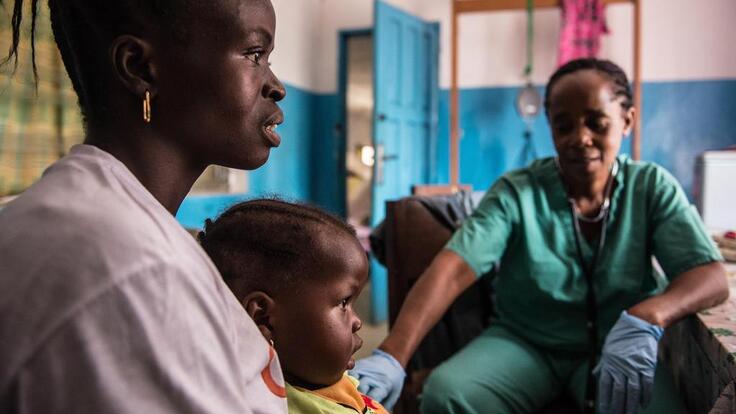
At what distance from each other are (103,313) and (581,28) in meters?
4.13

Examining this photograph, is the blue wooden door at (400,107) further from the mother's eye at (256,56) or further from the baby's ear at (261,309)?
the mother's eye at (256,56)

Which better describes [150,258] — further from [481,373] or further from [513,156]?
[513,156]

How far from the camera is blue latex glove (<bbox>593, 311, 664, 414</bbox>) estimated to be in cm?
104

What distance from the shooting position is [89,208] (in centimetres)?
41

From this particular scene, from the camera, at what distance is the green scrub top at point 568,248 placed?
4.25 feet

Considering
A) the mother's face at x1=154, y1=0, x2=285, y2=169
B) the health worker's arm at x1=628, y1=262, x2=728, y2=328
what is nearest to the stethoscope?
the health worker's arm at x1=628, y1=262, x2=728, y2=328

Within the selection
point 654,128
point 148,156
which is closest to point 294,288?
point 148,156

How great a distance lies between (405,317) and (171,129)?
80 centimetres

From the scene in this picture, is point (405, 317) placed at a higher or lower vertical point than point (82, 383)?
lower

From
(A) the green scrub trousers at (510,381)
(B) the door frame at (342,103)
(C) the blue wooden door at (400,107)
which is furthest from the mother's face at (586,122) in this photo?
(B) the door frame at (342,103)

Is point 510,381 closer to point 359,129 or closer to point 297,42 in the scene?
point 297,42

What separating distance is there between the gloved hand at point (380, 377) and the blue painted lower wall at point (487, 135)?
2.71 meters

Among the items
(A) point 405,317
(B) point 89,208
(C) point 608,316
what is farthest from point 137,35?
(C) point 608,316

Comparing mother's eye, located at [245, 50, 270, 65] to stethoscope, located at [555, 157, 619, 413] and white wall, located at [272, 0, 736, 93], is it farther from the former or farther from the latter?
white wall, located at [272, 0, 736, 93]
